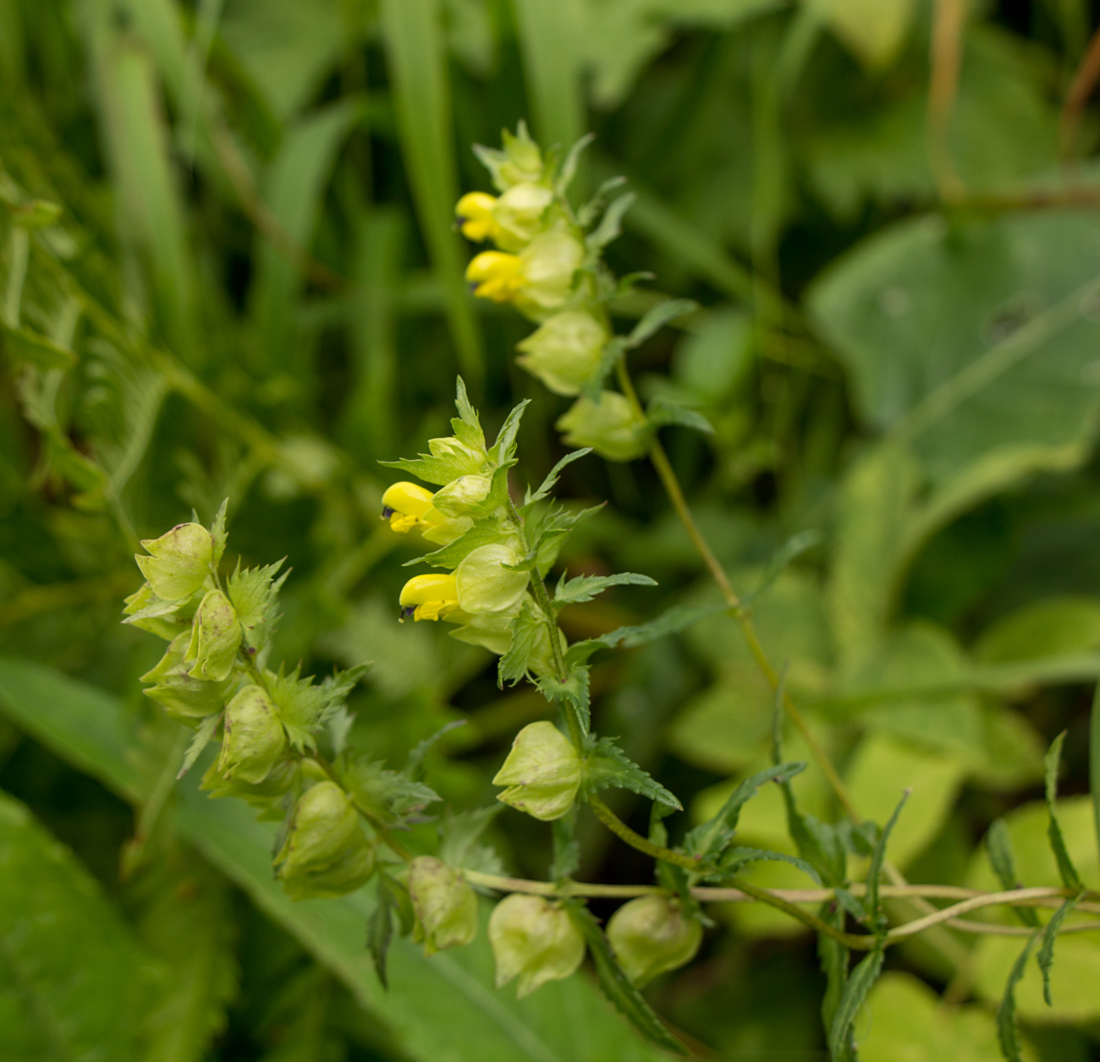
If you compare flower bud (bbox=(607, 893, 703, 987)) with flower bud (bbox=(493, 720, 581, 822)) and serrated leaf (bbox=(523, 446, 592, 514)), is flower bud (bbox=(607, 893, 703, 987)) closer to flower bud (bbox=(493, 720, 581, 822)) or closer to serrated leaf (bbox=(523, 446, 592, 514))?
flower bud (bbox=(493, 720, 581, 822))

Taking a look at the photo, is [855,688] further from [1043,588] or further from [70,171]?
[70,171]

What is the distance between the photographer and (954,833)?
0.85 m

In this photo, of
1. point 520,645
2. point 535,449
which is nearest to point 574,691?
point 520,645

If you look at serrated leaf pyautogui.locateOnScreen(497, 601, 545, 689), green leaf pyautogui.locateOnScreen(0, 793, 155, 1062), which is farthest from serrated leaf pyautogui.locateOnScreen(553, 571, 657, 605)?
green leaf pyautogui.locateOnScreen(0, 793, 155, 1062)

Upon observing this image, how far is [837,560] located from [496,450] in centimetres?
72

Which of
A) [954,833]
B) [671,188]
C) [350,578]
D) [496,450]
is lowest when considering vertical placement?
[954,833]

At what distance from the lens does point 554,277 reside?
1.38ft

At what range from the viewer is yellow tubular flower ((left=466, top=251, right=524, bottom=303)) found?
1.43 ft

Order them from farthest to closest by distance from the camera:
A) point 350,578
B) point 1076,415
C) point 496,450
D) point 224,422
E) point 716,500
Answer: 1. point 716,500
2. point 1076,415
3. point 350,578
4. point 224,422
5. point 496,450

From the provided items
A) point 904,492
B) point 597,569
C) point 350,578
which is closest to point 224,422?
point 350,578

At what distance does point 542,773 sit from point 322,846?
0.27 ft

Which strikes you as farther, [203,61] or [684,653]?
[684,653]

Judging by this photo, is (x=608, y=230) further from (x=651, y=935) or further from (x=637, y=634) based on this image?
(x=651, y=935)

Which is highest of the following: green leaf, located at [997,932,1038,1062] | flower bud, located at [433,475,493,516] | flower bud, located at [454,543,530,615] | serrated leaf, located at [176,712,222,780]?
flower bud, located at [433,475,493,516]
